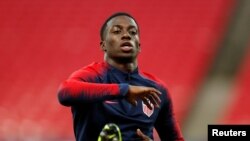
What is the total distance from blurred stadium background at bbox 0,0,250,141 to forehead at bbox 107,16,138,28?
8.35ft

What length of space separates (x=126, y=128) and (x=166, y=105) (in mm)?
188

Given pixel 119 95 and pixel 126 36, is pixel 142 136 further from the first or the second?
pixel 126 36

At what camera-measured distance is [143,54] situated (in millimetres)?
4973

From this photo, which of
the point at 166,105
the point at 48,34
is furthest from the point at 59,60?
the point at 166,105

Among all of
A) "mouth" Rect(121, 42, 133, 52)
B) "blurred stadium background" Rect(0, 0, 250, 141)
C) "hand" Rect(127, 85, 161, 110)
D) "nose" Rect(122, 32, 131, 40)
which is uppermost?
"nose" Rect(122, 32, 131, 40)

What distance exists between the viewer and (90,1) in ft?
16.9

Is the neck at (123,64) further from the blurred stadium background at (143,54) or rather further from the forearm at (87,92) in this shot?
the blurred stadium background at (143,54)

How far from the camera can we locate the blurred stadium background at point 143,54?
15.2ft

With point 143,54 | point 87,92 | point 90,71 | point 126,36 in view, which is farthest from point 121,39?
point 143,54

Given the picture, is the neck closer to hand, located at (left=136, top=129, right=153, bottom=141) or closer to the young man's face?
the young man's face

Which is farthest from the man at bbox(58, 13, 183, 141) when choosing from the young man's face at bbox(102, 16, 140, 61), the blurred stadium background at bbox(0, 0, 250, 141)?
the blurred stadium background at bbox(0, 0, 250, 141)

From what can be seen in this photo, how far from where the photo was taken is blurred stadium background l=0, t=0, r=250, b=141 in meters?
4.64

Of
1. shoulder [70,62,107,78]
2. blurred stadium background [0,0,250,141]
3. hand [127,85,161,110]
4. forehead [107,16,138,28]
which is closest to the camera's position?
hand [127,85,161,110]

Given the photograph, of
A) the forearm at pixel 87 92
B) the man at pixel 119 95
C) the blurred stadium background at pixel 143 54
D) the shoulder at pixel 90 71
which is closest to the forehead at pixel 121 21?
the man at pixel 119 95
